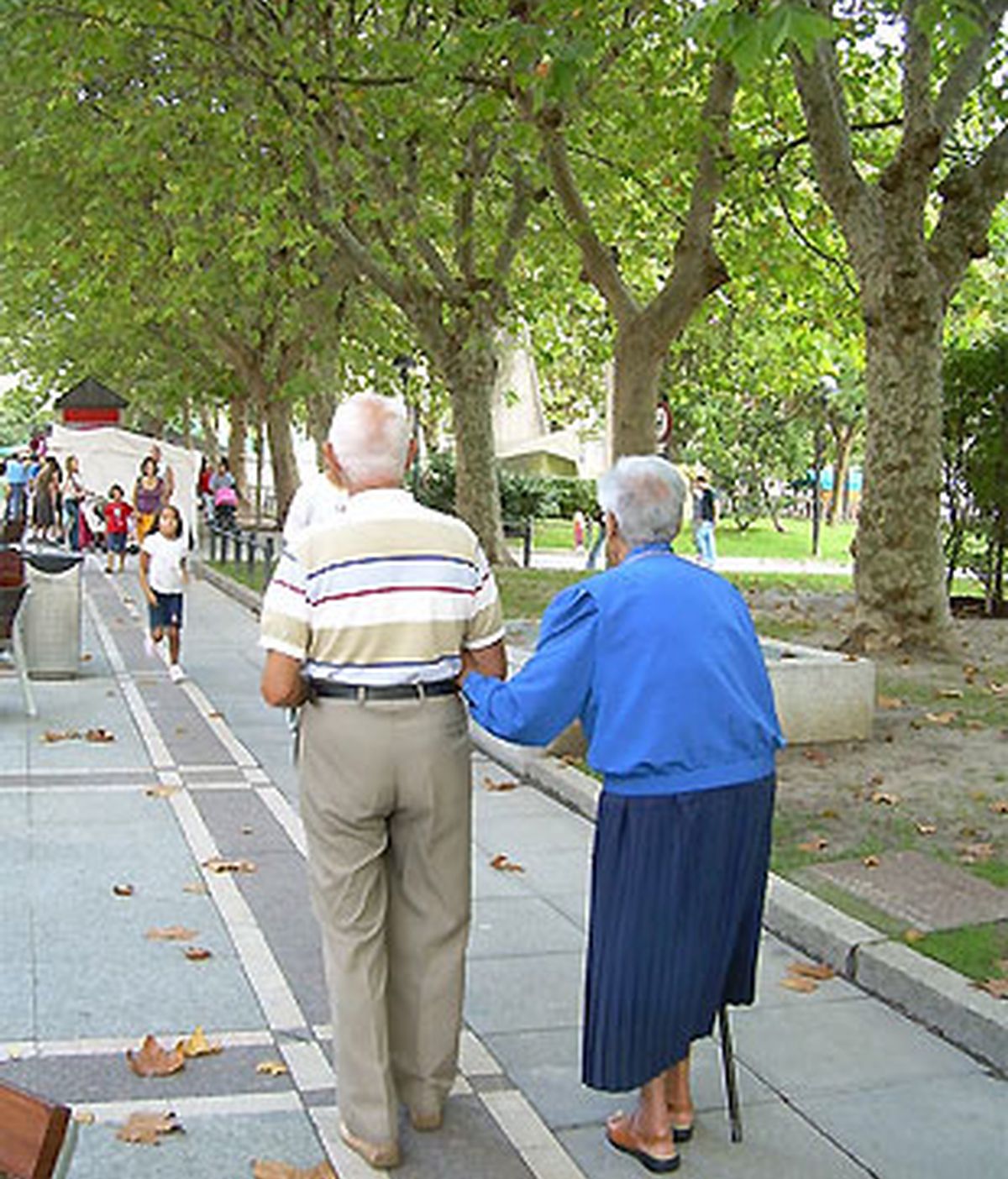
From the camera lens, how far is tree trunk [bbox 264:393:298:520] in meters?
36.5

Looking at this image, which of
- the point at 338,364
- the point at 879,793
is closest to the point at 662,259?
the point at 338,364

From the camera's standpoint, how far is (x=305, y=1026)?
5.20 metres

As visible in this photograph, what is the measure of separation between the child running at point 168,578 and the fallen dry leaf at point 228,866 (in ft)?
20.3

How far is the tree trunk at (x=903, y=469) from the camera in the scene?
42.3 ft

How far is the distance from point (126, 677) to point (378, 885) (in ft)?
31.6

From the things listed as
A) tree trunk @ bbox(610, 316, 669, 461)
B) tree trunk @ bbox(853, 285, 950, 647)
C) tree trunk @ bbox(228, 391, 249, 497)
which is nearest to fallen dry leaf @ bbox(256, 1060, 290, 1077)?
tree trunk @ bbox(853, 285, 950, 647)

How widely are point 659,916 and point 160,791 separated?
208 inches

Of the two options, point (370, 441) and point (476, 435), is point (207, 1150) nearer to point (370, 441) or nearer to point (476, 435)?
point (370, 441)

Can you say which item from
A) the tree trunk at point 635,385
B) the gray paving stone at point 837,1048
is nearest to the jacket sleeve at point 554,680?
the gray paving stone at point 837,1048

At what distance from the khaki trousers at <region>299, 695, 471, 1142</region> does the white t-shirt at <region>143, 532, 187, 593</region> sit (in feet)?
30.1

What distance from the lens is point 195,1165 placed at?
4.18 metres

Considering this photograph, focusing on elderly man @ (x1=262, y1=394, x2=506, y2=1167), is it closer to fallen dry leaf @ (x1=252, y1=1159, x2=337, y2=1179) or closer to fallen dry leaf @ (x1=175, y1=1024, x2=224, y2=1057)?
fallen dry leaf @ (x1=252, y1=1159, x2=337, y2=1179)

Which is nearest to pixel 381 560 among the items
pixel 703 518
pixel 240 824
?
pixel 240 824

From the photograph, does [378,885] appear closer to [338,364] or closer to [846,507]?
[338,364]
